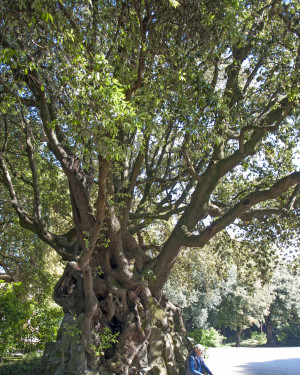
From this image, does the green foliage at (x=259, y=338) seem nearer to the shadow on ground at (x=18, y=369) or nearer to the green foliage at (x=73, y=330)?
the shadow on ground at (x=18, y=369)

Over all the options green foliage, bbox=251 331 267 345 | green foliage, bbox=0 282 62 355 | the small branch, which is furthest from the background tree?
the small branch

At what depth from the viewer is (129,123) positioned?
17.9ft

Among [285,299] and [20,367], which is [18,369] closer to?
[20,367]

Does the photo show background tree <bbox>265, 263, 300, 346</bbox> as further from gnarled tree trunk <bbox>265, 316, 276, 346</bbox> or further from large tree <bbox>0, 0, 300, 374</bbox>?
large tree <bbox>0, 0, 300, 374</bbox>

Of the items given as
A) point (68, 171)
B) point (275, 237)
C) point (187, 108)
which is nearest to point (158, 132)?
point (187, 108)

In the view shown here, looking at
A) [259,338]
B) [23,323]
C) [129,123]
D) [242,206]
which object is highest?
[129,123]

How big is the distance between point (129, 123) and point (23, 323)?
6.83 meters

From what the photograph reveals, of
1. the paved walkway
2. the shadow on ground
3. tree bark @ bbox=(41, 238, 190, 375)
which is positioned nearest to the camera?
tree bark @ bbox=(41, 238, 190, 375)

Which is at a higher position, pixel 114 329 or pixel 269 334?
pixel 114 329

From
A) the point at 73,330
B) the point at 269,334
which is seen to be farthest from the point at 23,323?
the point at 269,334

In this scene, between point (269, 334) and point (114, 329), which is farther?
point (269, 334)

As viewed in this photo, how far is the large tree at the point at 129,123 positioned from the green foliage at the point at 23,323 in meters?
1.47

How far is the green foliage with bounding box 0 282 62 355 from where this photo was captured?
8945 millimetres

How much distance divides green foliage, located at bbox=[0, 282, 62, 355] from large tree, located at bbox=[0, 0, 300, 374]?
147 cm
